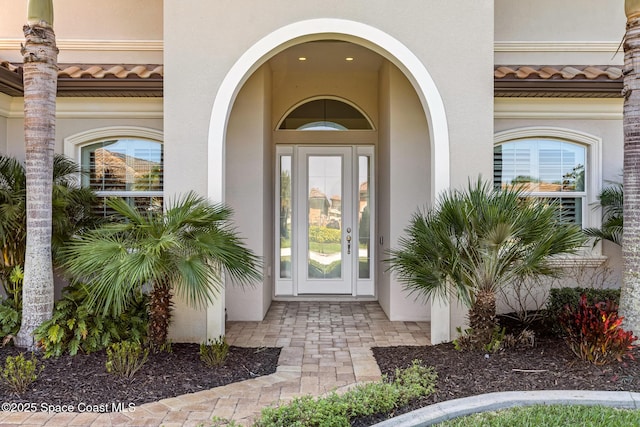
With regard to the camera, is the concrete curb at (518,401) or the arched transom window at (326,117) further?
the arched transom window at (326,117)

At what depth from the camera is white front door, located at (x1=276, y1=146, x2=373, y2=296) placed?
9344 millimetres

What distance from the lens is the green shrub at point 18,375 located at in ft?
13.9

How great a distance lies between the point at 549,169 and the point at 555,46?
2.36 m

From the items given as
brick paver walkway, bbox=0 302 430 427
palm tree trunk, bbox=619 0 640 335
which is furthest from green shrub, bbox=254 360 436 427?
palm tree trunk, bbox=619 0 640 335

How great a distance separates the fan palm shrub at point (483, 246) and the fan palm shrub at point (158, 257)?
2035 mm

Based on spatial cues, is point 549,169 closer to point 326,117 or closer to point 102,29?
point 326,117

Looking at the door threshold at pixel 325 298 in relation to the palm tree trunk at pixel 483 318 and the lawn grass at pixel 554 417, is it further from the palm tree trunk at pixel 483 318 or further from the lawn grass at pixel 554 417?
the lawn grass at pixel 554 417

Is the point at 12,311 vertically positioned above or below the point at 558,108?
below

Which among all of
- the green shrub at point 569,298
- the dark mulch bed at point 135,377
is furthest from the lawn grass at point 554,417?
the dark mulch bed at point 135,377

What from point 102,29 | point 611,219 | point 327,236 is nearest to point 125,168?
point 102,29

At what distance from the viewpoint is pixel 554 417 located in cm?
377

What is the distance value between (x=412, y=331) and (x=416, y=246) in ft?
7.56

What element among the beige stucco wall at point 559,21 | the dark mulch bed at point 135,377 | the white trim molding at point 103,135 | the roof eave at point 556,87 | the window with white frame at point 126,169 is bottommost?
the dark mulch bed at point 135,377

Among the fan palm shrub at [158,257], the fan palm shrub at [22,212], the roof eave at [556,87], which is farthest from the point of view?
the roof eave at [556,87]
